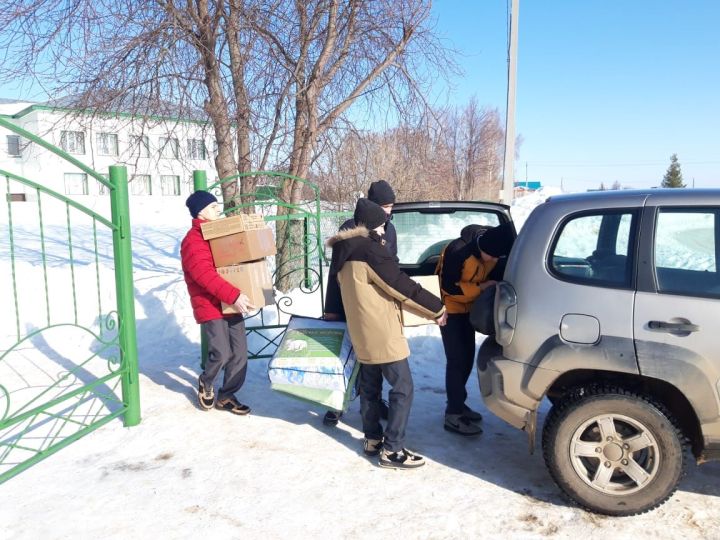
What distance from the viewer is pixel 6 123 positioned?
3004 millimetres

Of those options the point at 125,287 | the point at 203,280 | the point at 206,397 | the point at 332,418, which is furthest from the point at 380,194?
the point at 206,397

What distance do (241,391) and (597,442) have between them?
314 centimetres

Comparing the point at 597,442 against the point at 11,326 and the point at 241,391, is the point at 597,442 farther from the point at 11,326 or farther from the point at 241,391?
the point at 11,326

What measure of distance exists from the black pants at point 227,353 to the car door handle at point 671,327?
2977 mm

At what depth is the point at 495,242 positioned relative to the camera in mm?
3846

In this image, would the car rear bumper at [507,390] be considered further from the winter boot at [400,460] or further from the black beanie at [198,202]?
the black beanie at [198,202]

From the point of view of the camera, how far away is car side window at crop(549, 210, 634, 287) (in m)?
3.09

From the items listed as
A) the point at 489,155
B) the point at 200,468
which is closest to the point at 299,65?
the point at 200,468

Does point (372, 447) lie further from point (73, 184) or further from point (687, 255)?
point (73, 184)

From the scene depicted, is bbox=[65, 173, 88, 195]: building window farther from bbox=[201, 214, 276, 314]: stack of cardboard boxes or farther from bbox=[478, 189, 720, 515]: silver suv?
bbox=[478, 189, 720, 515]: silver suv

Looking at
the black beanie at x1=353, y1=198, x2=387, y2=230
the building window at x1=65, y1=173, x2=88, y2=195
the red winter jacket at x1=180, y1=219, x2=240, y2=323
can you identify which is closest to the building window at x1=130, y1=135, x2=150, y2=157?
the red winter jacket at x1=180, y1=219, x2=240, y2=323

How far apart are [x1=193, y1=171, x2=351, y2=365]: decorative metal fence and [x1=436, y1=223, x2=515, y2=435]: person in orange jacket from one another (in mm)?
2282

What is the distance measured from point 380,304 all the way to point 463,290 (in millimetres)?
767

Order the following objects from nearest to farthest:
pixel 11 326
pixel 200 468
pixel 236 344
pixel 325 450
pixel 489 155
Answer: pixel 200 468
pixel 325 450
pixel 236 344
pixel 11 326
pixel 489 155
